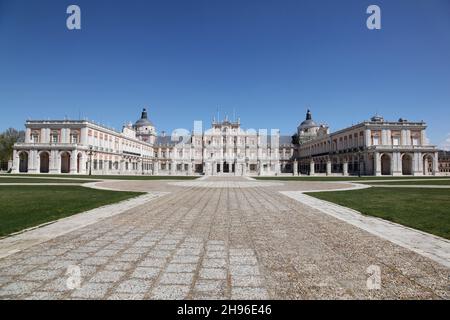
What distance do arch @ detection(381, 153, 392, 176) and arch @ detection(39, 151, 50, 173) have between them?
2717 inches

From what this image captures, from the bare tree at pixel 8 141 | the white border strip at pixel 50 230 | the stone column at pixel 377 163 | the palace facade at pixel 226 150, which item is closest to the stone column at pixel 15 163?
the palace facade at pixel 226 150

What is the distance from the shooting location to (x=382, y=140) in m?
54.8

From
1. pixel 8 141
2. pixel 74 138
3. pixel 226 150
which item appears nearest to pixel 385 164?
pixel 226 150

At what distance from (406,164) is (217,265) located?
6401cm

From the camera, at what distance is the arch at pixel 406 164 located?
54472 millimetres

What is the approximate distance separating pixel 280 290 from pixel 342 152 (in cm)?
6725

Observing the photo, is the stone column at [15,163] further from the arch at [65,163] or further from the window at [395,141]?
the window at [395,141]

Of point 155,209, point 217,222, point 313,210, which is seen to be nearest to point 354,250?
point 217,222

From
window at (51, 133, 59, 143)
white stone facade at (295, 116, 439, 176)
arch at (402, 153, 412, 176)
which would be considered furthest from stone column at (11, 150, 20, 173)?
A: arch at (402, 153, 412, 176)

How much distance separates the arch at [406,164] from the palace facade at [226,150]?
0.67 ft

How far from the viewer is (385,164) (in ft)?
184

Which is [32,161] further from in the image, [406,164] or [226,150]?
[406,164]

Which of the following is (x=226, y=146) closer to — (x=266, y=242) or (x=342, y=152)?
(x=342, y=152)

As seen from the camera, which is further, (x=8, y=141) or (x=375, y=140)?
(x=8, y=141)
